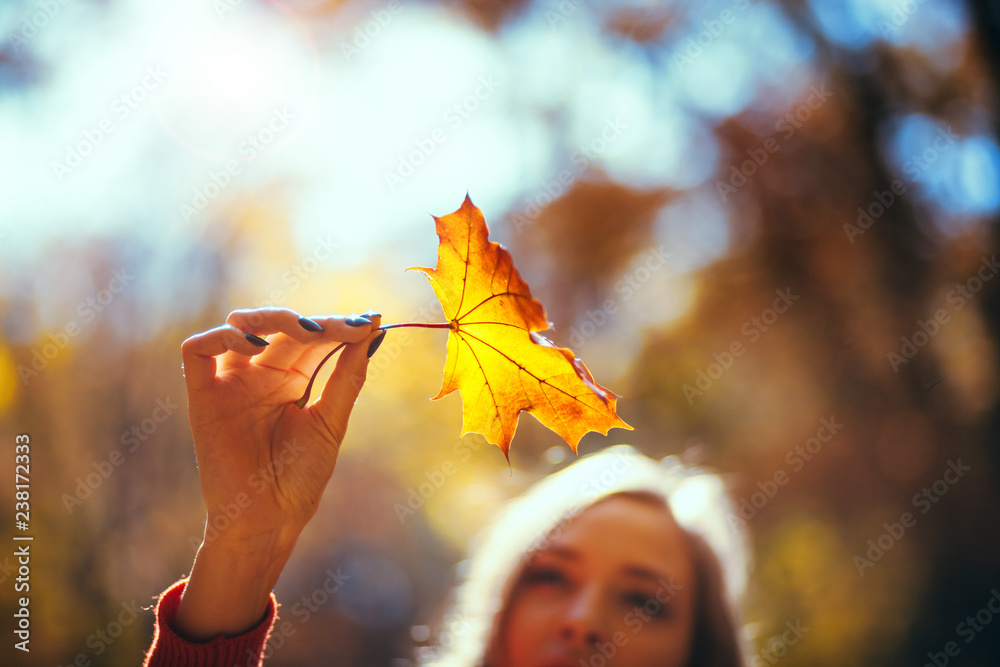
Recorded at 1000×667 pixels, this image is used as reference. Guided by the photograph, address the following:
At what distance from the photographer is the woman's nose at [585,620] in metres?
1.79

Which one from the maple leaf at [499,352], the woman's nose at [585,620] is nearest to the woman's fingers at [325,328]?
the maple leaf at [499,352]

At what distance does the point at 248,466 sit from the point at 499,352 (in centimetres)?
66

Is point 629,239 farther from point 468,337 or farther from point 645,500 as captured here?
point 468,337

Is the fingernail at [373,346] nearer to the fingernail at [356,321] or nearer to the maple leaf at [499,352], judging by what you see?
the fingernail at [356,321]

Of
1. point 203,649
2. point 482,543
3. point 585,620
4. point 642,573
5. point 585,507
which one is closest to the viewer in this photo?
point 203,649

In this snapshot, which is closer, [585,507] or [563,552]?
[563,552]

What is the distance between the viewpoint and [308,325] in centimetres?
115

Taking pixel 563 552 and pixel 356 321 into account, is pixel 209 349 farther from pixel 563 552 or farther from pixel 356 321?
pixel 563 552

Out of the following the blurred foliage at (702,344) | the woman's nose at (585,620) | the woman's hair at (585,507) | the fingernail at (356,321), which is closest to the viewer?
the fingernail at (356,321)

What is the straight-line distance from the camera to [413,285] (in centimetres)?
689

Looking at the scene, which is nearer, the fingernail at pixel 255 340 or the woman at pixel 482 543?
the fingernail at pixel 255 340

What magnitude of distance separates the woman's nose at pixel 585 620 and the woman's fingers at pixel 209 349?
1379mm

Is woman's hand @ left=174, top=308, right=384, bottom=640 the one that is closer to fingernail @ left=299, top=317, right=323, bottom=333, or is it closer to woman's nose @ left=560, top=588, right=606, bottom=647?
fingernail @ left=299, top=317, right=323, bottom=333

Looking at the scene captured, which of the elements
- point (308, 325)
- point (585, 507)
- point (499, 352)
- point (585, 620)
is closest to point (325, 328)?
point (308, 325)
